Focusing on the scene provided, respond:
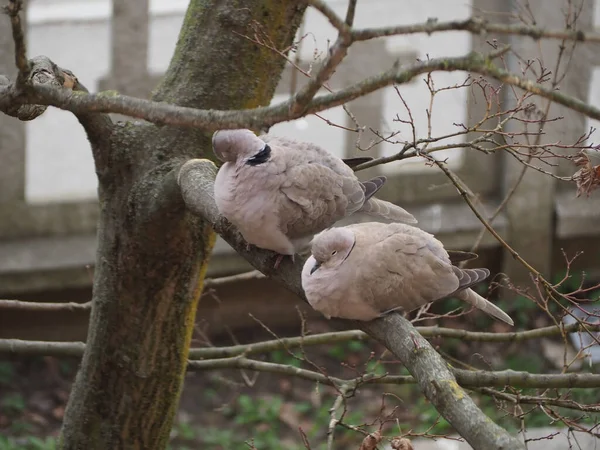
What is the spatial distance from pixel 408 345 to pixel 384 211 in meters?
0.96

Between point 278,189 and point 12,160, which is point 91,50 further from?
point 278,189

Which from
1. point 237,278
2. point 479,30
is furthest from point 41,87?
point 237,278

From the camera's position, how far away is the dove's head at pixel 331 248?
219 centimetres

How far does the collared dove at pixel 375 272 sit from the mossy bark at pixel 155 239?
2.04 feet

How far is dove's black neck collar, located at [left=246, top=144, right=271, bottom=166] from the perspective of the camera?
7.50 ft

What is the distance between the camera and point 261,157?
2.31 m

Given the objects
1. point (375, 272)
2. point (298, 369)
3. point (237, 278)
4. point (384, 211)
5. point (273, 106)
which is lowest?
point (298, 369)

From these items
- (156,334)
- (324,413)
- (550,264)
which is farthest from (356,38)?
(550,264)

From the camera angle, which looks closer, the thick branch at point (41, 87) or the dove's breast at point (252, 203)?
the thick branch at point (41, 87)

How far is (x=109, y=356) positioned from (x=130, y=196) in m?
0.57

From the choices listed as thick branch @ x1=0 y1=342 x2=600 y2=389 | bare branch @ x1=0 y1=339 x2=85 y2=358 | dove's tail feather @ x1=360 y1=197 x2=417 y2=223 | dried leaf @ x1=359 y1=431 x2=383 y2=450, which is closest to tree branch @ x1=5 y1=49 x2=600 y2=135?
dried leaf @ x1=359 y1=431 x2=383 y2=450

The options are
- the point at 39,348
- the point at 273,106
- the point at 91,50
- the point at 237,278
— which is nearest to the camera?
the point at 273,106

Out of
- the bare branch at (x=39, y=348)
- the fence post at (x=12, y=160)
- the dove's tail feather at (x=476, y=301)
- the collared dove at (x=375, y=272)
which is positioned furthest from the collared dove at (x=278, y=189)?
the fence post at (x=12, y=160)

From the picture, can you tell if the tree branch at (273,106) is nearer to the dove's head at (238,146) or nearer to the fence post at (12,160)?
the dove's head at (238,146)
